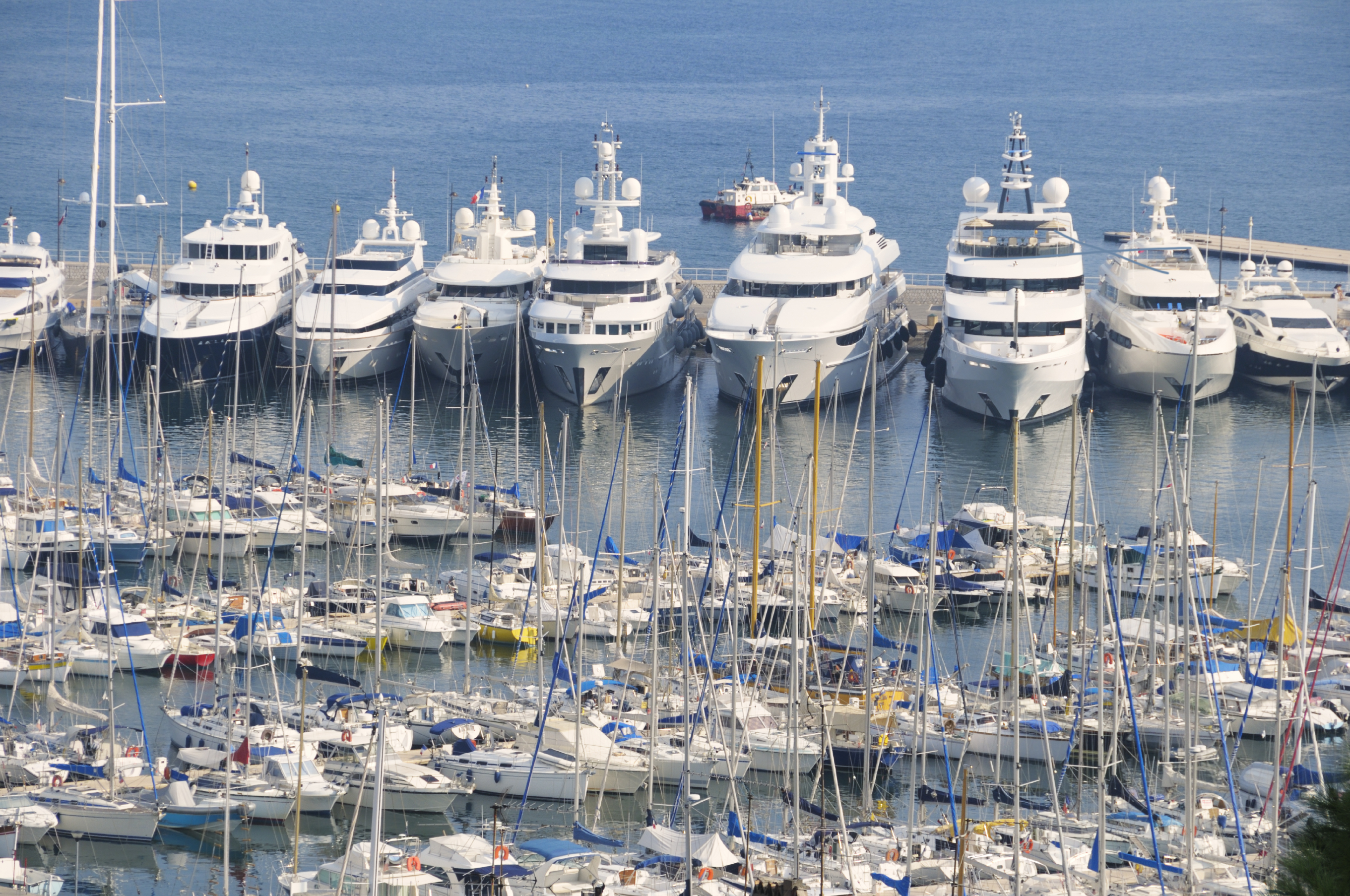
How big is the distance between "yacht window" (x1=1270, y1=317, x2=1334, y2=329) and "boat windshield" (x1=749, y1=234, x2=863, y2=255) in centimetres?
1132

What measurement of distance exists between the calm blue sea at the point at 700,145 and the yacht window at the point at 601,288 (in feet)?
9.26

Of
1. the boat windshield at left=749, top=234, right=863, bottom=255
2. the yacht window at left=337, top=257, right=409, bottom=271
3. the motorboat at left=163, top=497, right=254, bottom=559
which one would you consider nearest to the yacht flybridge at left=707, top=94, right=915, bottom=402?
the boat windshield at left=749, top=234, right=863, bottom=255

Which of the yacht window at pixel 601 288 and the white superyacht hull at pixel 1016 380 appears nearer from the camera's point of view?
the white superyacht hull at pixel 1016 380

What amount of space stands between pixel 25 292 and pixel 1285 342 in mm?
33775

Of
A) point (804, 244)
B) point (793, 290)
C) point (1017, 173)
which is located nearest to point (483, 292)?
point (793, 290)

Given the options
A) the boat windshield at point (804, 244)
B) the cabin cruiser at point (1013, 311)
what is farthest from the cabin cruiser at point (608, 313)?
the cabin cruiser at point (1013, 311)

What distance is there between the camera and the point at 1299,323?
54.5 meters

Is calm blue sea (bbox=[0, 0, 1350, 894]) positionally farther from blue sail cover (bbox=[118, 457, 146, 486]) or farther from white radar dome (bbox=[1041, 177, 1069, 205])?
white radar dome (bbox=[1041, 177, 1069, 205])

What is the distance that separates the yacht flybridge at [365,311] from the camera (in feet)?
176

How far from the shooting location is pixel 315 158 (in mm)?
107938

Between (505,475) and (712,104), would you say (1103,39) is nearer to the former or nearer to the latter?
(712,104)

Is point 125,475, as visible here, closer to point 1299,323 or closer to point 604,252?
point 604,252

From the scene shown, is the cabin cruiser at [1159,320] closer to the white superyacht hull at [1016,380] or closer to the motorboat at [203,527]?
the white superyacht hull at [1016,380]

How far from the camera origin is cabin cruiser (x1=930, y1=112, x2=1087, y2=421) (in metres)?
50.2
